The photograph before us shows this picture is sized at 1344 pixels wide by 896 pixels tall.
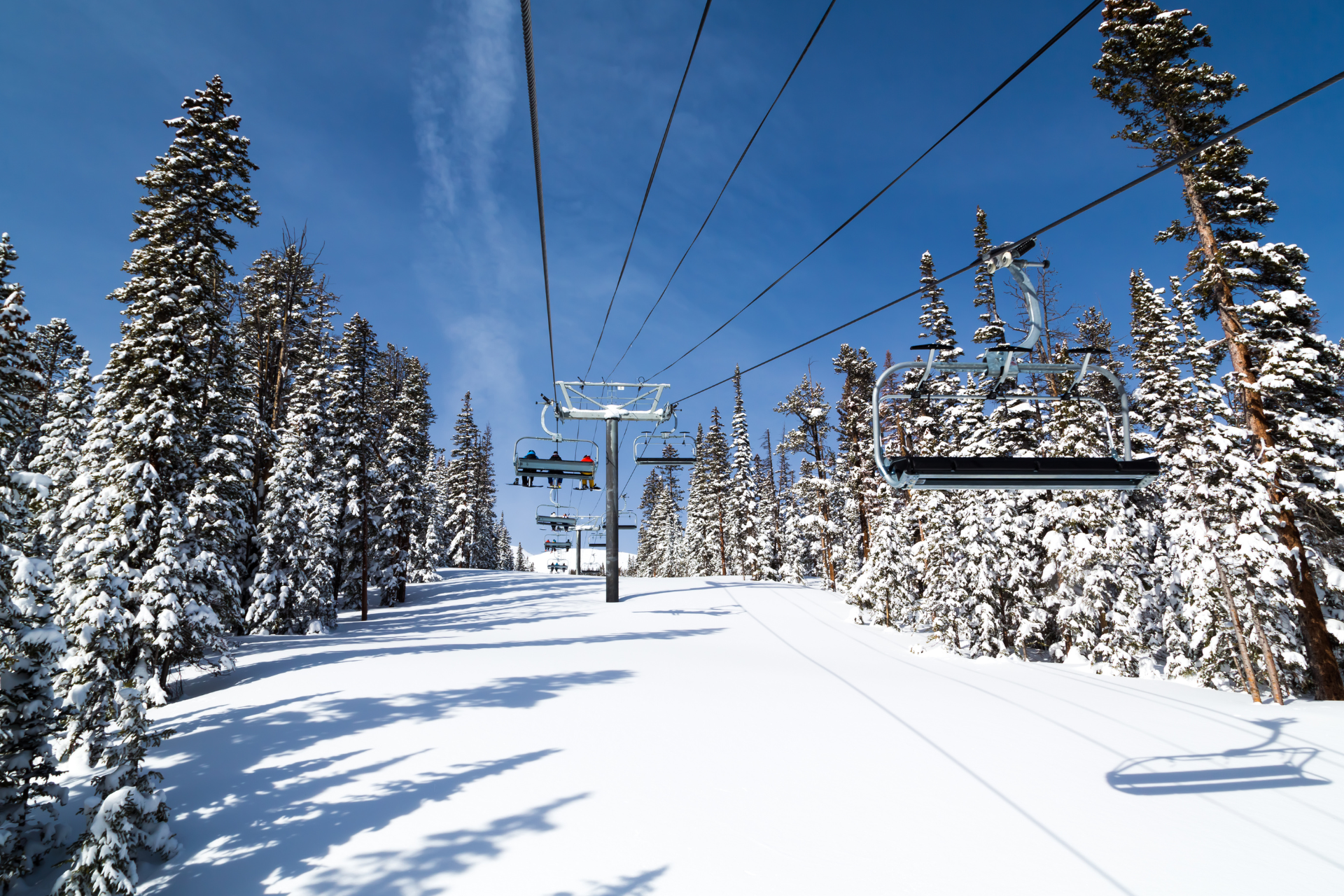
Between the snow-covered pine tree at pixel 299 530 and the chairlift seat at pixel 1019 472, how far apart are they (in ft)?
79.4

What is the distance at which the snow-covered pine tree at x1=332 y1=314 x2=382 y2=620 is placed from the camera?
2823 cm

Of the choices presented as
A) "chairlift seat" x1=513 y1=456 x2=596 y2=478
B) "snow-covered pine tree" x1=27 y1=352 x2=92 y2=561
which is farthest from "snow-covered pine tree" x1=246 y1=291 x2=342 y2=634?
"chairlift seat" x1=513 y1=456 x2=596 y2=478

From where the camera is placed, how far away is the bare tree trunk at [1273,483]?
13.2 m

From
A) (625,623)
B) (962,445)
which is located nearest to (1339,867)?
(625,623)

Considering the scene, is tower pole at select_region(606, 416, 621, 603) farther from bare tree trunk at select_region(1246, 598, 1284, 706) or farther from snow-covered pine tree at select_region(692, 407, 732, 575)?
snow-covered pine tree at select_region(692, 407, 732, 575)

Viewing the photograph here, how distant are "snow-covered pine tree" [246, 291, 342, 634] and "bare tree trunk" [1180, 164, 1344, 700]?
30.4m

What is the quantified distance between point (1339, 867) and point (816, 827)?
4.86 meters

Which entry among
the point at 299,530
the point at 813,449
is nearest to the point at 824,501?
the point at 813,449

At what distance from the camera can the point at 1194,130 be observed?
15188mm

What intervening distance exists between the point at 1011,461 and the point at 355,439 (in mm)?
29394

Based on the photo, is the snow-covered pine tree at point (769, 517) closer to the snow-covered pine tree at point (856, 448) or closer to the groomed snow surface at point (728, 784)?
the snow-covered pine tree at point (856, 448)

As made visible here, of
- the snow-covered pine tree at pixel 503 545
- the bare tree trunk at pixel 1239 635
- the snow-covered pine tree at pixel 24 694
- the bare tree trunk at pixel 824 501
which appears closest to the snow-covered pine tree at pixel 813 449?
the bare tree trunk at pixel 824 501

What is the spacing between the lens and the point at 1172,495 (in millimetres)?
17594

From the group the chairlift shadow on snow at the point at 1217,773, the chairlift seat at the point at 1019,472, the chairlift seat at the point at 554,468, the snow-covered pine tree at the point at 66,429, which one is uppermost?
the snow-covered pine tree at the point at 66,429
